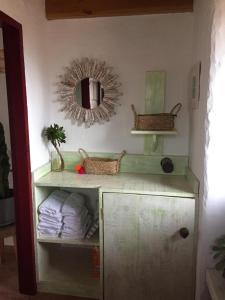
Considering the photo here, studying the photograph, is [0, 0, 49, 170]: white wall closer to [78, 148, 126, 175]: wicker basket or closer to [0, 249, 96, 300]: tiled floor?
[78, 148, 126, 175]: wicker basket

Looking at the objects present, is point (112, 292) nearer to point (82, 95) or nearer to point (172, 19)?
point (82, 95)

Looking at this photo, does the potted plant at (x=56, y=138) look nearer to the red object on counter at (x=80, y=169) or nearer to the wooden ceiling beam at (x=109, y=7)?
the red object on counter at (x=80, y=169)

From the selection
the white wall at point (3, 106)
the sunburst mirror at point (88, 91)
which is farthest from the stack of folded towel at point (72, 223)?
the white wall at point (3, 106)

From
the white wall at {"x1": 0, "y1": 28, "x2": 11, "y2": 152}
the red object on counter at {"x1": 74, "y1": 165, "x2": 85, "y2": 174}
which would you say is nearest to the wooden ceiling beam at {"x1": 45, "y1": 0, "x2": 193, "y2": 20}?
the white wall at {"x1": 0, "y1": 28, "x2": 11, "y2": 152}

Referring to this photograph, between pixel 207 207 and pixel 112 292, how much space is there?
91 centimetres

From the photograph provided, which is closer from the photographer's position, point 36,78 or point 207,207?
point 207,207

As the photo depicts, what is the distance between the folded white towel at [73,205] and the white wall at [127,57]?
43 centimetres

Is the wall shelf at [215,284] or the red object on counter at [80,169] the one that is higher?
the red object on counter at [80,169]

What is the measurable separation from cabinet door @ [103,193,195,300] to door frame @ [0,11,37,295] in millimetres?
569

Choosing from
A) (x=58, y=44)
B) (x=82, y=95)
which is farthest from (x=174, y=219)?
(x=58, y=44)

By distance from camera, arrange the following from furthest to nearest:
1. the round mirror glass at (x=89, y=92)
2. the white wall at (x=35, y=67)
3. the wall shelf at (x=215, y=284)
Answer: the round mirror glass at (x=89, y=92)
the white wall at (x=35, y=67)
the wall shelf at (x=215, y=284)

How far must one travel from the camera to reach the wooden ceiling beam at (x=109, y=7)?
73.4 inches

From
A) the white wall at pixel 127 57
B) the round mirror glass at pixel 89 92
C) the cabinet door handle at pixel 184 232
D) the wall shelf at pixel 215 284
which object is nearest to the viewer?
the wall shelf at pixel 215 284

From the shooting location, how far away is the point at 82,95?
2121mm
